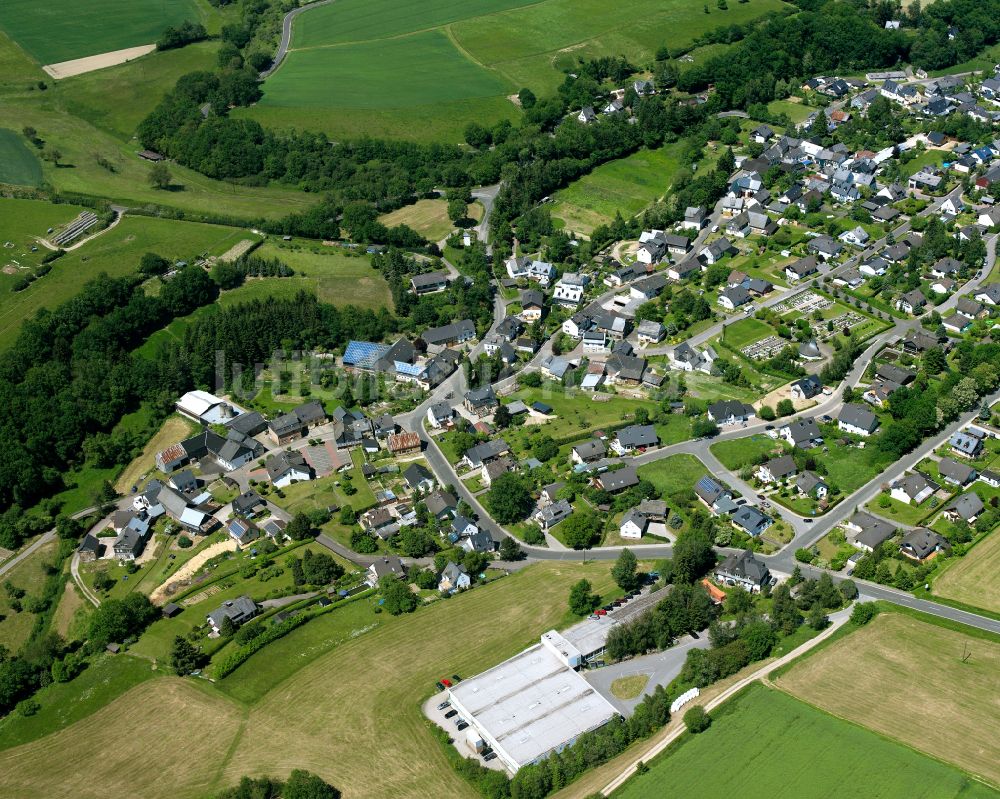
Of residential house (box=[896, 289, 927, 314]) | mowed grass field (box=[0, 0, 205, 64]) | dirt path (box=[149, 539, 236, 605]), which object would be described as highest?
mowed grass field (box=[0, 0, 205, 64])

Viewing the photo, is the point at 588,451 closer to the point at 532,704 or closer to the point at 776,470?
the point at 776,470

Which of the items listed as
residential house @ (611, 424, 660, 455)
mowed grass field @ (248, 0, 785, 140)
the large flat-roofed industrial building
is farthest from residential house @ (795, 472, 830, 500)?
mowed grass field @ (248, 0, 785, 140)

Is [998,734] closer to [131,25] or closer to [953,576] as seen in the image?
[953,576]

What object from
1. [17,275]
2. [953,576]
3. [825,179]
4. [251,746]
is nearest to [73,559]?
[251,746]

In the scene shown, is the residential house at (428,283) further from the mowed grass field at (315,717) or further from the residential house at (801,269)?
the mowed grass field at (315,717)

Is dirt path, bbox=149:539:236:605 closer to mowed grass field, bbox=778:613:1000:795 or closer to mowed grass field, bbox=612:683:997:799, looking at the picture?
mowed grass field, bbox=612:683:997:799
